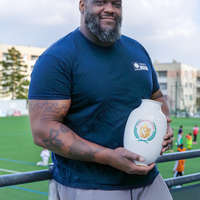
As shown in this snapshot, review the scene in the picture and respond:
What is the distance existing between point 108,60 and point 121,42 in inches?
8.5

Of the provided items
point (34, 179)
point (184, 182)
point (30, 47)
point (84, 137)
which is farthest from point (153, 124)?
point (30, 47)

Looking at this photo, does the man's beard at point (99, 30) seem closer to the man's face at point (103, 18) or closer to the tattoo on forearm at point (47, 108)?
the man's face at point (103, 18)

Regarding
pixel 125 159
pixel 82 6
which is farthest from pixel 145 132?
pixel 82 6

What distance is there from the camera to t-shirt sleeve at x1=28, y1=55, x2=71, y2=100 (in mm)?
1619

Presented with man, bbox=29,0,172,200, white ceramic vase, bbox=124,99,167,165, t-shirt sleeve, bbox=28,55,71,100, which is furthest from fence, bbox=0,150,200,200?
white ceramic vase, bbox=124,99,167,165

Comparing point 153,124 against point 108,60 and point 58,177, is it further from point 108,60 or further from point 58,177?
point 58,177

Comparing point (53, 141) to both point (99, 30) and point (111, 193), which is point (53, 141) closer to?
point (111, 193)

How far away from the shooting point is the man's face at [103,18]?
1717 millimetres

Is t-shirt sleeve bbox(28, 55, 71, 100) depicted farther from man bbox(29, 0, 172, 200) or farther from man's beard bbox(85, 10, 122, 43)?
man's beard bbox(85, 10, 122, 43)

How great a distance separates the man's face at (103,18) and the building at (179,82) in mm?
69976

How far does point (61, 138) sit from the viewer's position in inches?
64.3

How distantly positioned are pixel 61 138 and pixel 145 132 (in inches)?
14.7

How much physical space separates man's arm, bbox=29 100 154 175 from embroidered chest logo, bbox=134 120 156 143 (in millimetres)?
94

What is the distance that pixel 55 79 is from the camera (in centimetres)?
162
